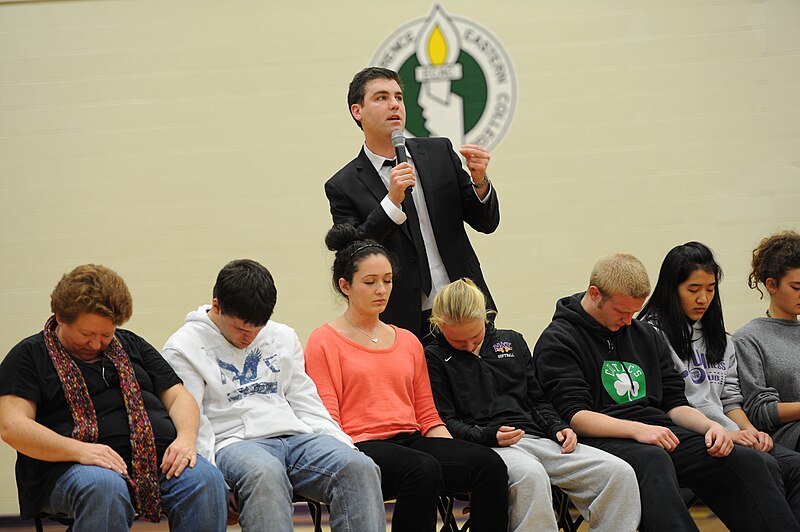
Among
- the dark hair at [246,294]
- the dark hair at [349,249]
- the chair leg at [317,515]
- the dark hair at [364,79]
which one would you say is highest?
the dark hair at [364,79]

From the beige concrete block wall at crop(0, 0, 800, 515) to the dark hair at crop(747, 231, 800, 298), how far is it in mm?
1608

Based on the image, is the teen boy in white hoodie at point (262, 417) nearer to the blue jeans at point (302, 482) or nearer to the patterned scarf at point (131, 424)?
the blue jeans at point (302, 482)

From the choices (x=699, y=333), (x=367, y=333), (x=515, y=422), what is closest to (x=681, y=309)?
(x=699, y=333)

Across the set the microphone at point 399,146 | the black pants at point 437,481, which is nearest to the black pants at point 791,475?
the black pants at point 437,481

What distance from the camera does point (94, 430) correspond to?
2.81 metres

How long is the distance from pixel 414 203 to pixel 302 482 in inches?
45.3

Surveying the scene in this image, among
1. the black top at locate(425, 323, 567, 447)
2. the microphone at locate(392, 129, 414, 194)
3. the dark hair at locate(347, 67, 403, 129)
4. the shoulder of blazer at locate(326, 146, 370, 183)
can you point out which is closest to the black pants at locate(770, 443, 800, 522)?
the black top at locate(425, 323, 567, 447)

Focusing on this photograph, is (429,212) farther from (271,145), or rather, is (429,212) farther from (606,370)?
(271,145)

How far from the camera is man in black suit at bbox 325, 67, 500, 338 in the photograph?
3.48 meters

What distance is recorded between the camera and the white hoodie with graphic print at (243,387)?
10.1ft

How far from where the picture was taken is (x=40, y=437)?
8.80 feet

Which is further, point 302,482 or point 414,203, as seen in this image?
point 414,203

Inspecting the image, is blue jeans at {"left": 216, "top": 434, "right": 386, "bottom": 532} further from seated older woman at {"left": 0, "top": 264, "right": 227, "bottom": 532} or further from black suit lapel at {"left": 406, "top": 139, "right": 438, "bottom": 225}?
black suit lapel at {"left": 406, "top": 139, "right": 438, "bottom": 225}

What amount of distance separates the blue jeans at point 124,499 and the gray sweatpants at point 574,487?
3.14 ft
